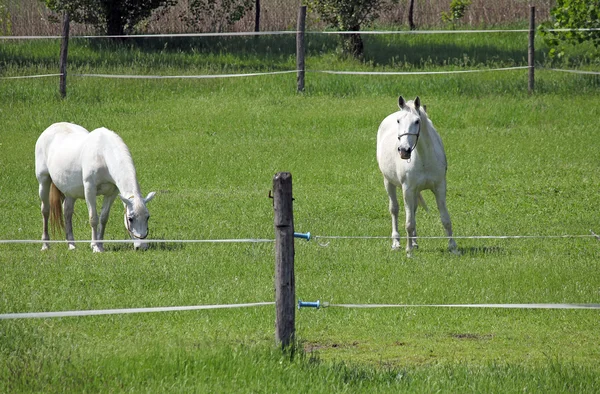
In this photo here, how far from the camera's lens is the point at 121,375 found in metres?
7.04

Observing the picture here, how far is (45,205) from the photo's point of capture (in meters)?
13.8

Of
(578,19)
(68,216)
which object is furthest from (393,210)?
(578,19)

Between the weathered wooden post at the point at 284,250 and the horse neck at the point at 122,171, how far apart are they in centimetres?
558

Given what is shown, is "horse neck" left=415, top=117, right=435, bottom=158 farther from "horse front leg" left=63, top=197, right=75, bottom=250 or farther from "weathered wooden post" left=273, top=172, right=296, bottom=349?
"weathered wooden post" left=273, top=172, right=296, bottom=349

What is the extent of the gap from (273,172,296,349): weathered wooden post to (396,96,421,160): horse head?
459 centimetres

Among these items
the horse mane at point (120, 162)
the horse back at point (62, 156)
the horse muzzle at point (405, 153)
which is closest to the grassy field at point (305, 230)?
the horse back at point (62, 156)

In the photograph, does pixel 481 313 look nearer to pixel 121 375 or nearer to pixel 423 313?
pixel 423 313

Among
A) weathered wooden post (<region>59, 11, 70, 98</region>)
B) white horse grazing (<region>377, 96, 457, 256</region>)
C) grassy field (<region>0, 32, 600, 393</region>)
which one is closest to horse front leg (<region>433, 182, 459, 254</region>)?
white horse grazing (<region>377, 96, 457, 256</region>)

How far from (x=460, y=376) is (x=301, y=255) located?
16.2ft

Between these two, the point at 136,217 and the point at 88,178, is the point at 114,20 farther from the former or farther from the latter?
the point at 136,217

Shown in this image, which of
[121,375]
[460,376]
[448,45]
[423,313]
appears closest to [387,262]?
[423,313]

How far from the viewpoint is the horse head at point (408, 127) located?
37.8 ft

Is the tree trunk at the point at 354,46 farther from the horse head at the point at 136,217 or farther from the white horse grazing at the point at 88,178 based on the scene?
the horse head at the point at 136,217

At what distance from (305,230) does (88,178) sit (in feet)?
9.91
